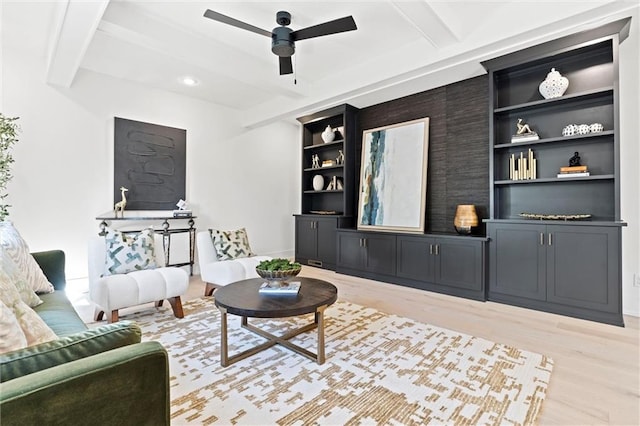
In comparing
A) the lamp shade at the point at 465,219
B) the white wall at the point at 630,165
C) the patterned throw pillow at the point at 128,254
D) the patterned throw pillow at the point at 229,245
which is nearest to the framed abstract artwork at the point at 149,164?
the patterned throw pillow at the point at 229,245

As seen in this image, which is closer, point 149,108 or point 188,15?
point 188,15

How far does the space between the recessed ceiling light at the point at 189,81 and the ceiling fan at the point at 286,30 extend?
1990mm

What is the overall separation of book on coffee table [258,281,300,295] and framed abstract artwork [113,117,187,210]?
301cm

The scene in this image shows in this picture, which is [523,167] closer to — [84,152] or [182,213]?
[182,213]

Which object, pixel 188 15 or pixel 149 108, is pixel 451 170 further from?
pixel 149 108

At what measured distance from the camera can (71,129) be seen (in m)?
4.07

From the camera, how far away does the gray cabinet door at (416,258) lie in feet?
13.4

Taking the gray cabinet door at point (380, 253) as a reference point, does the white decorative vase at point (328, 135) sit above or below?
above

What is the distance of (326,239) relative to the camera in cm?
548

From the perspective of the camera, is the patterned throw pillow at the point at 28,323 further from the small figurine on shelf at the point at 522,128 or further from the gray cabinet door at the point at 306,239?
the gray cabinet door at the point at 306,239

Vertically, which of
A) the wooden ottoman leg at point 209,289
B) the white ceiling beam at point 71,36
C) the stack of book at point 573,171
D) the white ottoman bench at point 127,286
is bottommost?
the wooden ottoman leg at point 209,289

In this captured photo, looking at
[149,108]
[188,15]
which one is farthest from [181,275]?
[149,108]

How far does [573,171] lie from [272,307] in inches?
127

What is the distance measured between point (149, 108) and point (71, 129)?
3.39 feet
